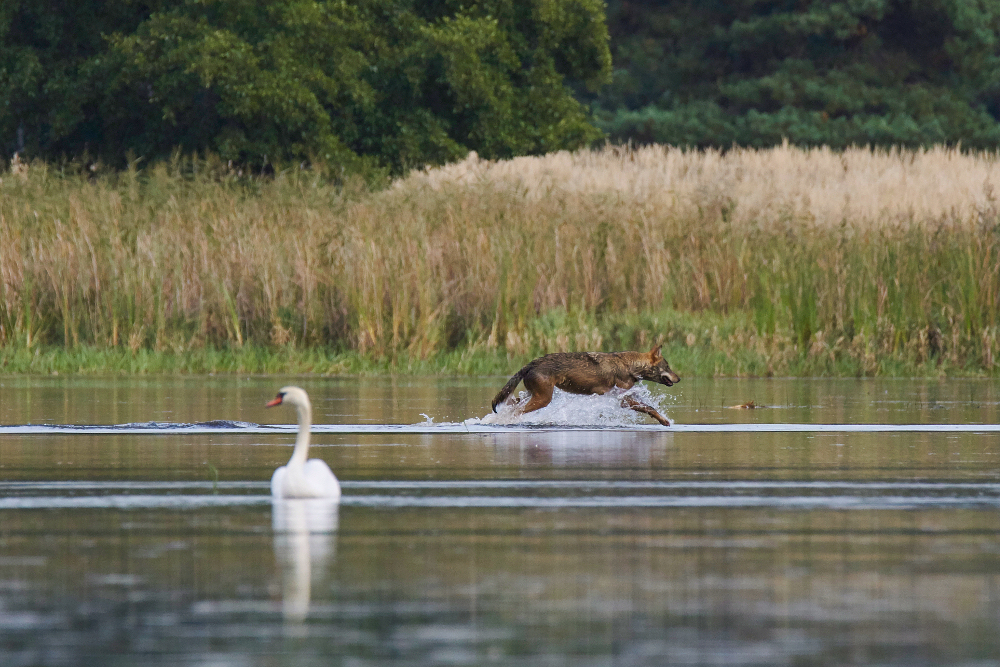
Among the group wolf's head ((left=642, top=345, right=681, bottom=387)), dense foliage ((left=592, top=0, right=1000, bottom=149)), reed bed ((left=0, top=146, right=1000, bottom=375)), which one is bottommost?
wolf's head ((left=642, top=345, right=681, bottom=387))

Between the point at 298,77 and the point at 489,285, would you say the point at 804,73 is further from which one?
the point at 489,285

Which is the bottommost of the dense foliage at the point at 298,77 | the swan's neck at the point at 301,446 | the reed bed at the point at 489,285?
the swan's neck at the point at 301,446

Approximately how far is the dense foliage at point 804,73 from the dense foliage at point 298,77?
496 inches

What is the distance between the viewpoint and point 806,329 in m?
18.5

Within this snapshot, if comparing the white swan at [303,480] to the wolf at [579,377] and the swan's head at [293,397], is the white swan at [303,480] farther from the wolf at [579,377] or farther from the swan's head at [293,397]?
the wolf at [579,377]

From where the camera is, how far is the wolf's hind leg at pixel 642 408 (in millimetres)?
12586

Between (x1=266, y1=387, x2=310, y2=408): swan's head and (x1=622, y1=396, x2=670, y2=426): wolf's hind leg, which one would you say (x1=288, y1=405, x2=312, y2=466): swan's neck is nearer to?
(x1=266, y1=387, x2=310, y2=408): swan's head

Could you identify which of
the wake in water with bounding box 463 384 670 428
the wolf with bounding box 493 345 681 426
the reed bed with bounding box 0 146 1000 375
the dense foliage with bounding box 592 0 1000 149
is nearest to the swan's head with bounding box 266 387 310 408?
the wolf with bounding box 493 345 681 426

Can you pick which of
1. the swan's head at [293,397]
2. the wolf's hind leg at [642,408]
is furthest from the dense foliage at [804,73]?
the swan's head at [293,397]

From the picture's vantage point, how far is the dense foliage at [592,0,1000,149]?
164 feet

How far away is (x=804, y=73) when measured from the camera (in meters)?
52.1

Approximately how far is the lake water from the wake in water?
10 cm

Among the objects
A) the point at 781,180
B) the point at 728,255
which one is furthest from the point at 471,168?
the point at 728,255

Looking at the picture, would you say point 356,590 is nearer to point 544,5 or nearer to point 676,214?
point 676,214
